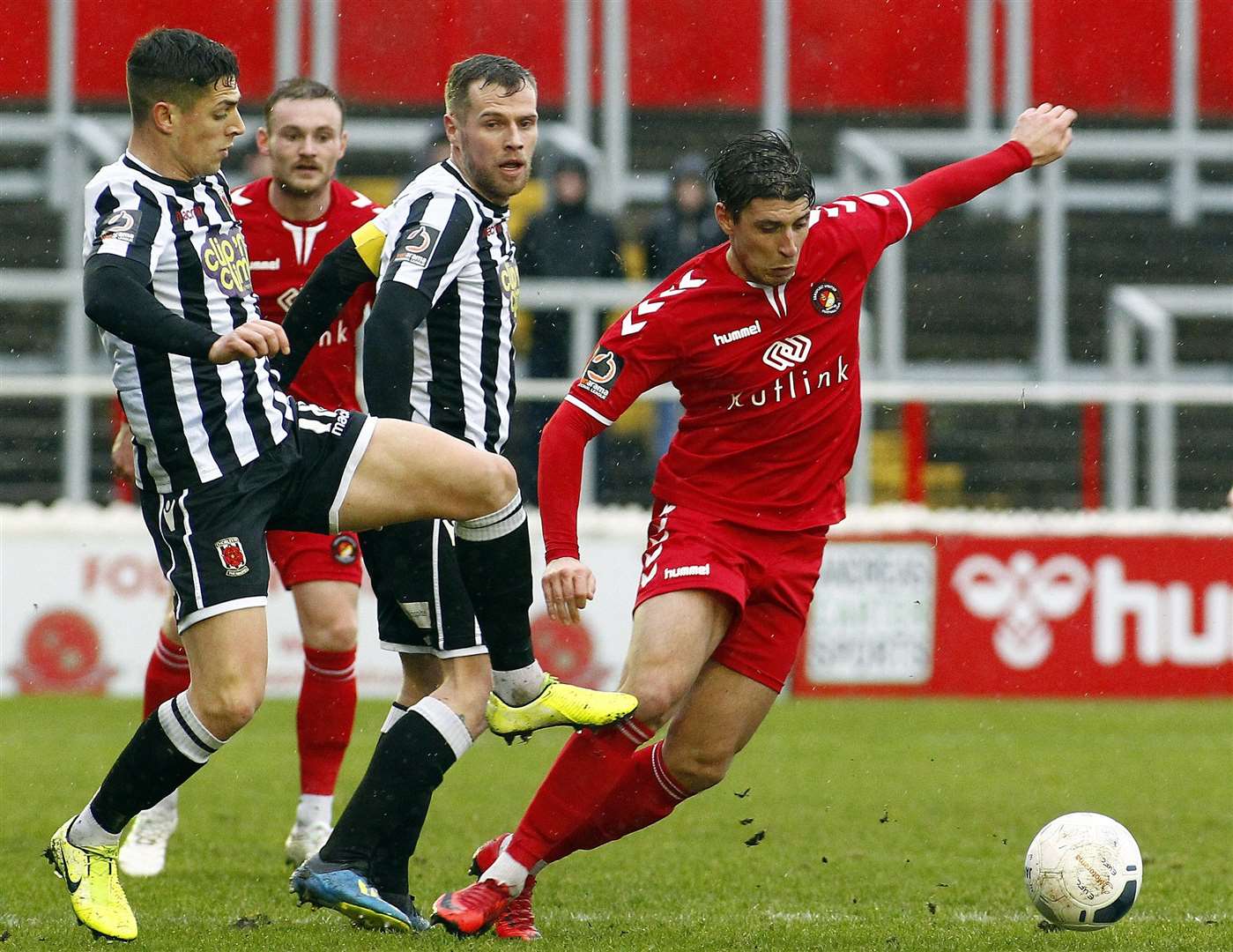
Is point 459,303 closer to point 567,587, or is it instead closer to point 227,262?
point 227,262

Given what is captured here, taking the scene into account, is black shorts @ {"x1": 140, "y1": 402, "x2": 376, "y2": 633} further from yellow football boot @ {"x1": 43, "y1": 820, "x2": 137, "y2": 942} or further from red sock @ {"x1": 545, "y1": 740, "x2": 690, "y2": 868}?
red sock @ {"x1": 545, "y1": 740, "x2": 690, "y2": 868}

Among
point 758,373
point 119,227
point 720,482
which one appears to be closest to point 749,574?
point 720,482

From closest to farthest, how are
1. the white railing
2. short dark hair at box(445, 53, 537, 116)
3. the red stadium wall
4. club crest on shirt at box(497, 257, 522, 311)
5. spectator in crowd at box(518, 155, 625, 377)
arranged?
short dark hair at box(445, 53, 537, 116), club crest on shirt at box(497, 257, 522, 311), the white railing, spectator in crowd at box(518, 155, 625, 377), the red stadium wall

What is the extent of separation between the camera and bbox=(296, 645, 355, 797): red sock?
6.18 m

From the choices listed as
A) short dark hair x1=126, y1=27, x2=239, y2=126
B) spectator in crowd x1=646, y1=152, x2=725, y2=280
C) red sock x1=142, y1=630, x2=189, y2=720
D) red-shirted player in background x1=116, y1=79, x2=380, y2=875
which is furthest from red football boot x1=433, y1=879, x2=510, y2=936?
spectator in crowd x1=646, y1=152, x2=725, y2=280

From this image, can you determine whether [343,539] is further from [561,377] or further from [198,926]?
[561,377]

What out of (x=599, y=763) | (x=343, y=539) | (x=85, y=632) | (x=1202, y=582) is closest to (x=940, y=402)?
(x=1202, y=582)

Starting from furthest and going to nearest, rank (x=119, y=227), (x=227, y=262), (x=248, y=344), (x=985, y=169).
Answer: (x=985, y=169) < (x=227, y=262) < (x=119, y=227) < (x=248, y=344)

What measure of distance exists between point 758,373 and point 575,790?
120 centimetres

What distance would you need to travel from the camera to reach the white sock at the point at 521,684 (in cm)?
495

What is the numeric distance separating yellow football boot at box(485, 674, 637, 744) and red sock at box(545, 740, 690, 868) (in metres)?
0.25

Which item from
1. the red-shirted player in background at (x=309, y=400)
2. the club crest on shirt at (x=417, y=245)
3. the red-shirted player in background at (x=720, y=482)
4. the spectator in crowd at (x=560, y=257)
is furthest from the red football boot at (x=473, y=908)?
the spectator in crowd at (x=560, y=257)

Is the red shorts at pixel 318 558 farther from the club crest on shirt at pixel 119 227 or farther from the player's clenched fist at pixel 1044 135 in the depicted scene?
the player's clenched fist at pixel 1044 135

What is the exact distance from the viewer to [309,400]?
620cm
